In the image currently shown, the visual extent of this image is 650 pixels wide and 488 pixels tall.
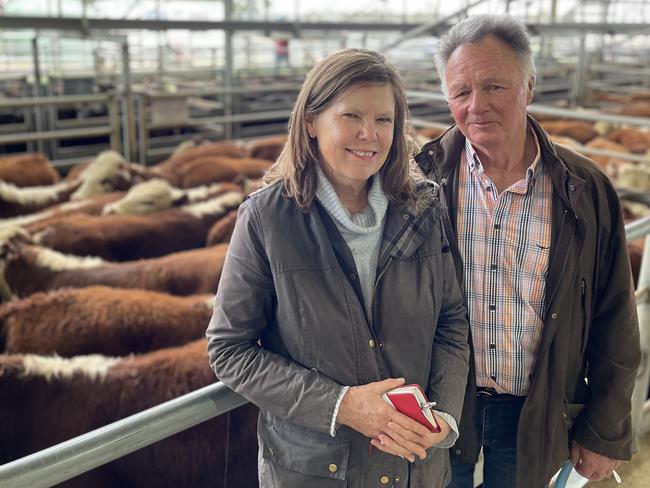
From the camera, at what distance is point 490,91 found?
168 cm

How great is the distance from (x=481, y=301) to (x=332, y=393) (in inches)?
22.9

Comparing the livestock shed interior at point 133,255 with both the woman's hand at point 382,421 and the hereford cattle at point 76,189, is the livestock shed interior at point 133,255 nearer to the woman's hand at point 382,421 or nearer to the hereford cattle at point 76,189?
the hereford cattle at point 76,189

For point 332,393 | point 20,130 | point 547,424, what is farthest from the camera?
point 20,130

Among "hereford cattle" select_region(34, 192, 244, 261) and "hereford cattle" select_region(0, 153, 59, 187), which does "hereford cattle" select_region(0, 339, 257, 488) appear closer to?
"hereford cattle" select_region(34, 192, 244, 261)

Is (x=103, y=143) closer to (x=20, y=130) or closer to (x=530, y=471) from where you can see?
(x=20, y=130)

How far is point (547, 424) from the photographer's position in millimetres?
1698

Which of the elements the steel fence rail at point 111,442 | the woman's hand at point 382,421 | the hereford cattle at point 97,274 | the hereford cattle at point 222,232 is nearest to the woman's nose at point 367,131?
the woman's hand at point 382,421

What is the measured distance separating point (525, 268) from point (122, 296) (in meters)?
2.39

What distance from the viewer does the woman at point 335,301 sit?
1.29 meters

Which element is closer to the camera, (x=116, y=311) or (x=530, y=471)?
(x=530, y=471)

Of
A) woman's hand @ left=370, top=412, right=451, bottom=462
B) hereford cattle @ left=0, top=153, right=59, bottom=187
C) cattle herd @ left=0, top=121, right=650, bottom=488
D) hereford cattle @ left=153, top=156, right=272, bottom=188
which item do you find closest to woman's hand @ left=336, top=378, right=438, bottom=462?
woman's hand @ left=370, top=412, right=451, bottom=462

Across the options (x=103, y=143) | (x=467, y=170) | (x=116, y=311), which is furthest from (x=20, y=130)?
(x=467, y=170)

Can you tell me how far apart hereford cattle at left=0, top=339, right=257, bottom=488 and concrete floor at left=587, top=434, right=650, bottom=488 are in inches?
52.5

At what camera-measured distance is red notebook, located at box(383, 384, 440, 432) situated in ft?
4.11
